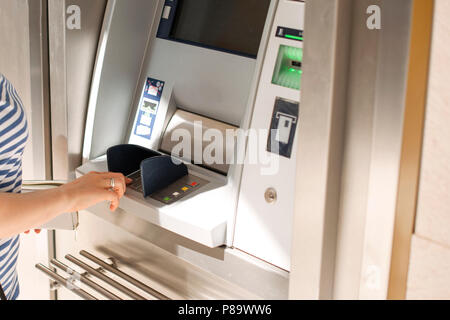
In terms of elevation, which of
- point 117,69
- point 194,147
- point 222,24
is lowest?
point 194,147

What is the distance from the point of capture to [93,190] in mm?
1502

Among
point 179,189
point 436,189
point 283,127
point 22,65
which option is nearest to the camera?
point 436,189

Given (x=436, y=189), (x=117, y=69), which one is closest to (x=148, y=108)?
(x=117, y=69)

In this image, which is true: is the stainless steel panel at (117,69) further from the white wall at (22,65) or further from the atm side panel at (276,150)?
the atm side panel at (276,150)

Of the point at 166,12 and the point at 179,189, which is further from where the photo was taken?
the point at 166,12

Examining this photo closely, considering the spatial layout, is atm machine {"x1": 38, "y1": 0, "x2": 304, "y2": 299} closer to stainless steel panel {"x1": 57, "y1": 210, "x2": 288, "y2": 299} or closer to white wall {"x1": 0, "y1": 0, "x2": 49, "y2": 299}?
stainless steel panel {"x1": 57, "y1": 210, "x2": 288, "y2": 299}

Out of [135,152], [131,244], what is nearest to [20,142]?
[135,152]

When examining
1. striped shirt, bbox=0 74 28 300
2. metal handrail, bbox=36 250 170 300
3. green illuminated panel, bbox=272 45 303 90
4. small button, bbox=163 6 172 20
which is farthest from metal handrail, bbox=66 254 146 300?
small button, bbox=163 6 172 20

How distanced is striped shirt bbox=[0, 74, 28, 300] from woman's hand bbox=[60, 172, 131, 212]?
0.17 metres

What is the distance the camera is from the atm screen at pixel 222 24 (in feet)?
5.50

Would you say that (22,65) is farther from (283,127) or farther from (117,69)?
(283,127)

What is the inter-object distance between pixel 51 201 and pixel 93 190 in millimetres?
136

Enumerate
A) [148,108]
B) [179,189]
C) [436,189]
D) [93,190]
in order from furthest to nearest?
[148,108], [179,189], [93,190], [436,189]

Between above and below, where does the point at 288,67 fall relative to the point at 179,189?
above
